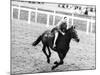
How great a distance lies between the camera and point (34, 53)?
339cm

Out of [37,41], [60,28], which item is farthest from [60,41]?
[37,41]

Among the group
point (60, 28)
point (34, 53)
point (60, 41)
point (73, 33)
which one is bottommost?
point (34, 53)

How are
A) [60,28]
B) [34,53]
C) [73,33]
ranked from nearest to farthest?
[34,53], [60,28], [73,33]

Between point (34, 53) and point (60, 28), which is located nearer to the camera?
point (34, 53)

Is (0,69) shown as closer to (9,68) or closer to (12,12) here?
(9,68)

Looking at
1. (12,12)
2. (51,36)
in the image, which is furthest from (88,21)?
(12,12)

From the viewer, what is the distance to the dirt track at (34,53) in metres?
3.25

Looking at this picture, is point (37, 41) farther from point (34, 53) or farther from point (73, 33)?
point (73, 33)

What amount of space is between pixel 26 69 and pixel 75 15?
1.27 metres

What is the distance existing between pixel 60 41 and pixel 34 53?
512 mm

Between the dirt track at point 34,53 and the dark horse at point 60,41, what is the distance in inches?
2.4

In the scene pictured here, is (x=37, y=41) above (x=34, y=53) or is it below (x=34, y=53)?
above

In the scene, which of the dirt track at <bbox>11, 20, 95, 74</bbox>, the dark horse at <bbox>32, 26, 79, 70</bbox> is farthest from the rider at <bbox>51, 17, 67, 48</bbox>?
the dirt track at <bbox>11, 20, 95, 74</bbox>

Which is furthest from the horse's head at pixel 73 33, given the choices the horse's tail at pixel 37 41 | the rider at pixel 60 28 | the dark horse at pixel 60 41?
the horse's tail at pixel 37 41
